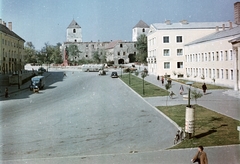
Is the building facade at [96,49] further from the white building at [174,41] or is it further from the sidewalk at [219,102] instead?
the sidewalk at [219,102]

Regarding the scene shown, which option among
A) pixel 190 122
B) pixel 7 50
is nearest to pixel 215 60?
pixel 190 122

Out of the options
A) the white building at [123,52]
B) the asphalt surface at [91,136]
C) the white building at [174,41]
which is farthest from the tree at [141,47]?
the asphalt surface at [91,136]

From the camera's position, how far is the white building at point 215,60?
3428 cm

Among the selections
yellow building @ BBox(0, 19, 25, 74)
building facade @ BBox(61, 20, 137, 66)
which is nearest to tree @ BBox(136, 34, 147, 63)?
building facade @ BBox(61, 20, 137, 66)

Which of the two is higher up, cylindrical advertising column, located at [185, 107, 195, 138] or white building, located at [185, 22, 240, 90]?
white building, located at [185, 22, 240, 90]

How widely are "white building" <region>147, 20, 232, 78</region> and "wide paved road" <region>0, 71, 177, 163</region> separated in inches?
1265

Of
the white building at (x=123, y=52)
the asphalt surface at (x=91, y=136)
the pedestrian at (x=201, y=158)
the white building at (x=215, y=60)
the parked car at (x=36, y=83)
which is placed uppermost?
the white building at (x=123, y=52)

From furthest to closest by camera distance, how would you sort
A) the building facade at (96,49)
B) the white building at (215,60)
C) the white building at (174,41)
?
the building facade at (96,49) → the white building at (174,41) → the white building at (215,60)

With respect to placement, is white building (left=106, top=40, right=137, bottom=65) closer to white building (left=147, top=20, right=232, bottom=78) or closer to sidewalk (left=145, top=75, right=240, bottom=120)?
white building (left=147, top=20, right=232, bottom=78)

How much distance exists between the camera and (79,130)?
1628cm

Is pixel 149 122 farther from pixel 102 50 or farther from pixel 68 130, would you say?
pixel 102 50

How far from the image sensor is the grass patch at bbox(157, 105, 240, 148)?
1322 cm

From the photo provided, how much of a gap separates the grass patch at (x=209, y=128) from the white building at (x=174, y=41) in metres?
34.5

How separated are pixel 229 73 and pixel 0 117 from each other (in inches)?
1021
